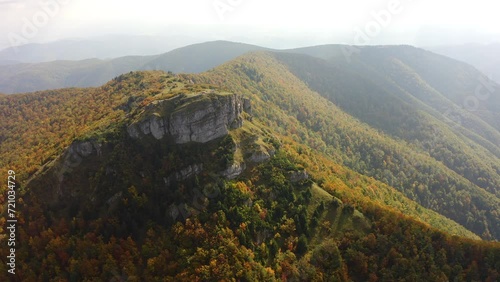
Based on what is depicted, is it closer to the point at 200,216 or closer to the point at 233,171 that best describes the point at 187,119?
the point at 233,171

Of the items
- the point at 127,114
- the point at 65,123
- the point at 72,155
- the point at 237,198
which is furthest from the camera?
the point at 65,123

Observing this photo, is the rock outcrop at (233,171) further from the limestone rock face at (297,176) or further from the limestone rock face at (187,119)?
the limestone rock face at (297,176)

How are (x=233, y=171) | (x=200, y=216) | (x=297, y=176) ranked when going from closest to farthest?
(x=200, y=216) < (x=233, y=171) < (x=297, y=176)

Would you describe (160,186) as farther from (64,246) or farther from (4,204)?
(4,204)

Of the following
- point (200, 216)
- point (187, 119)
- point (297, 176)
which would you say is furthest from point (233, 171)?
point (297, 176)

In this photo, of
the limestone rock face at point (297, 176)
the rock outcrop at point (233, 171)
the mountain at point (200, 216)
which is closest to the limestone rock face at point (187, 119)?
the mountain at point (200, 216)

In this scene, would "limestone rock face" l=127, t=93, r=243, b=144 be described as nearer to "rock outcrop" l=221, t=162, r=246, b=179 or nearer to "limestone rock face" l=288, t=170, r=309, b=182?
"rock outcrop" l=221, t=162, r=246, b=179

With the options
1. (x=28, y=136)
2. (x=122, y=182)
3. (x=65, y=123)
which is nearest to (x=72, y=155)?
(x=122, y=182)

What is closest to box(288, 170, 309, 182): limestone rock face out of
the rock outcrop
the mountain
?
the mountain
